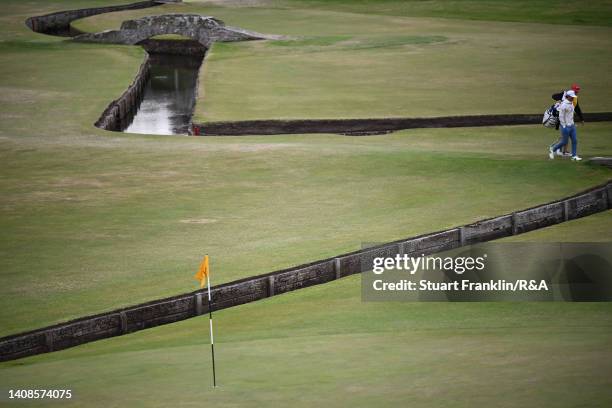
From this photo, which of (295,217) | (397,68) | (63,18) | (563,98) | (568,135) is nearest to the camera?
(295,217)

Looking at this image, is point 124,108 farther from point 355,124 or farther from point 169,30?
point 169,30

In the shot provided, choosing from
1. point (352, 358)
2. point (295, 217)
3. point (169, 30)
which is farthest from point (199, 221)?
point (169, 30)

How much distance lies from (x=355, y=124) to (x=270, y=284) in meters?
18.8

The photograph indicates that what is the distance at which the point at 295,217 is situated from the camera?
22.8 m

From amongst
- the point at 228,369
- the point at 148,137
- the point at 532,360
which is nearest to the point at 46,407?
the point at 228,369

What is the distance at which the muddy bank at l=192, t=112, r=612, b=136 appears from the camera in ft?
117

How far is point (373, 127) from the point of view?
118ft

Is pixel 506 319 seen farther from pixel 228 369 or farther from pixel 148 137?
pixel 148 137

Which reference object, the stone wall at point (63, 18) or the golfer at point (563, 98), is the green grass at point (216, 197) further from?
the stone wall at point (63, 18)

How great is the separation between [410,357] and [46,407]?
4.63m

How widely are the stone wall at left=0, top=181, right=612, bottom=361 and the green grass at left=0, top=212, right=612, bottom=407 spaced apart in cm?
23

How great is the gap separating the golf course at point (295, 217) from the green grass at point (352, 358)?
45 mm

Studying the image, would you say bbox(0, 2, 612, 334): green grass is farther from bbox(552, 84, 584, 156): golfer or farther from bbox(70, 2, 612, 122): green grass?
bbox(70, 2, 612, 122): green grass

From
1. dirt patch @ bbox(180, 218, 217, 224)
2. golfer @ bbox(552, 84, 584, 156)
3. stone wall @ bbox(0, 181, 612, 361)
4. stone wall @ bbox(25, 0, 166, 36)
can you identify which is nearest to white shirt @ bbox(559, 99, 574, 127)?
golfer @ bbox(552, 84, 584, 156)
